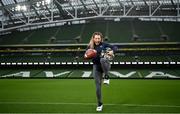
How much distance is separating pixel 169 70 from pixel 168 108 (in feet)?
73.2

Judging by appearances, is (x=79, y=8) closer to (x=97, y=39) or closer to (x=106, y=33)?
(x=106, y=33)

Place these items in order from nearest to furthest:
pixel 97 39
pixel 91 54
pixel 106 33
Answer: pixel 91 54 → pixel 97 39 → pixel 106 33

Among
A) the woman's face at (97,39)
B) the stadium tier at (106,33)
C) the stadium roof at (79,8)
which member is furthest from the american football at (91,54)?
the stadium tier at (106,33)

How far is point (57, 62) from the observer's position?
34719mm

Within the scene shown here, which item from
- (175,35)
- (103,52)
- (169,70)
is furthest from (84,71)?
(103,52)

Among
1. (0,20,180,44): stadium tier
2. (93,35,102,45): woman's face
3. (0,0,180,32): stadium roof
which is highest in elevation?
(93,35,102,45): woman's face

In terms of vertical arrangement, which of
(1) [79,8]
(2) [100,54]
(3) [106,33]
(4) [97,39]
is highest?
(4) [97,39]

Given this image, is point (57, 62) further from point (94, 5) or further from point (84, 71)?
point (94, 5)

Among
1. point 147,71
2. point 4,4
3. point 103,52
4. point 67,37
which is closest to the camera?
point 103,52

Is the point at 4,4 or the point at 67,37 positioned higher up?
the point at 4,4

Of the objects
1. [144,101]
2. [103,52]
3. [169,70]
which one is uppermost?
[103,52]

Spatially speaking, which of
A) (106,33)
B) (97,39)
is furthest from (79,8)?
(97,39)

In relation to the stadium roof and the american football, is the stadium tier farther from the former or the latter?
the american football

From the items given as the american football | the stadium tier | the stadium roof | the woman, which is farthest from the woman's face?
the stadium tier
